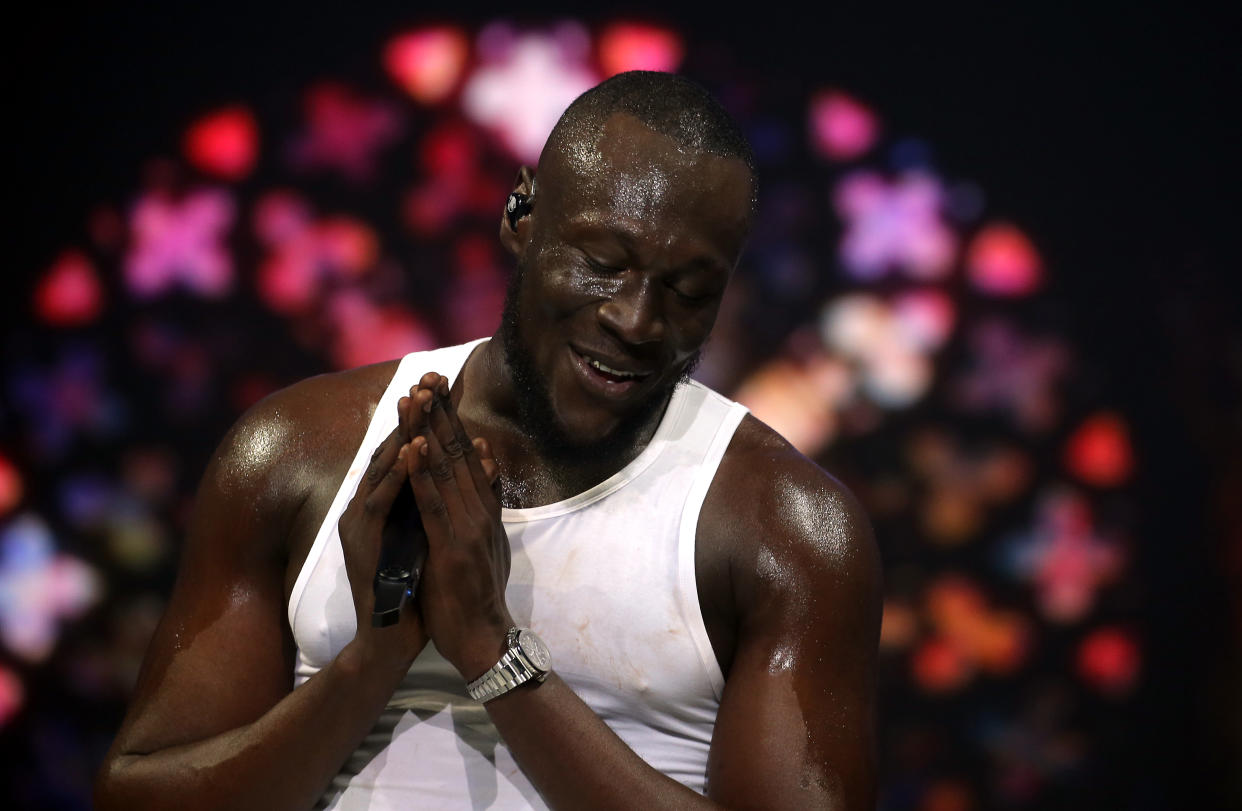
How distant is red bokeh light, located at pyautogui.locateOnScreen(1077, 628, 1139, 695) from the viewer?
2234 mm

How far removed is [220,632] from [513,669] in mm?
297

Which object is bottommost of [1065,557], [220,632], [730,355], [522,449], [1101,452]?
[1065,557]

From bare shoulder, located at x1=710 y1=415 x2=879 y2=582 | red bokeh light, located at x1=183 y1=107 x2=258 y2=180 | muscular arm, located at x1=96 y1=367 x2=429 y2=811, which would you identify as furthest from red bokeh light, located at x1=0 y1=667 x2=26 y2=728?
bare shoulder, located at x1=710 y1=415 x2=879 y2=582

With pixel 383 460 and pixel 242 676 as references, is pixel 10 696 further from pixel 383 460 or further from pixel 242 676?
pixel 383 460

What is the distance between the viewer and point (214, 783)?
1.11 m

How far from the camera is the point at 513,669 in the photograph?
107cm

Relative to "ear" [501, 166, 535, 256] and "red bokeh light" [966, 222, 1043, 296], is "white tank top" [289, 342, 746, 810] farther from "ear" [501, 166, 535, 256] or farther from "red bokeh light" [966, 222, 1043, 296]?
"red bokeh light" [966, 222, 1043, 296]

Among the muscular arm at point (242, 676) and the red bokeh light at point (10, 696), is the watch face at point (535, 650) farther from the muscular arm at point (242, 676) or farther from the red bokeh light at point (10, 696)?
the red bokeh light at point (10, 696)

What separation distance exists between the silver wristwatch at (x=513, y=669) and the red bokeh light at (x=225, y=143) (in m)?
1.42

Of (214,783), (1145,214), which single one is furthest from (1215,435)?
(214,783)

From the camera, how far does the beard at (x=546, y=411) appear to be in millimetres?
1221

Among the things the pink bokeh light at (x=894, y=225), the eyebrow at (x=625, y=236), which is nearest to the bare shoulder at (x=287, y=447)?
the eyebrow at (x=625, y=236)

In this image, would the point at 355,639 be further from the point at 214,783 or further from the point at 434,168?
the point at 434,168

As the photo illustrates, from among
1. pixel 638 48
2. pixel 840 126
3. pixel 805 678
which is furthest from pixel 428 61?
pixel 805 678
